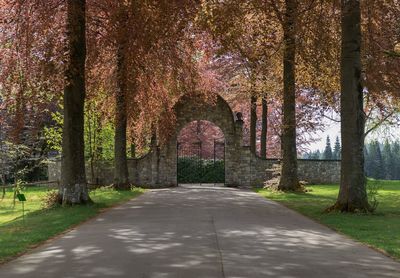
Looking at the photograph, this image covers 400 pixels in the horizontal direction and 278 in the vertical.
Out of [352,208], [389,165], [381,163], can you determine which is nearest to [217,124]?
[352,208]

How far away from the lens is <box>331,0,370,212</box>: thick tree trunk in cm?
1478

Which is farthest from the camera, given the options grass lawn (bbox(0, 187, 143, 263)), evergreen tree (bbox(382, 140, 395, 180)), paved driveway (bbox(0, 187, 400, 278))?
evergreen tree (bbox(382, 140, 395, 180))

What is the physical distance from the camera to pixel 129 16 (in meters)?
15.4

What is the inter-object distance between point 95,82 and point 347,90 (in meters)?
11.0

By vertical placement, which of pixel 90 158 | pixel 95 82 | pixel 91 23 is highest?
pixel 91 23

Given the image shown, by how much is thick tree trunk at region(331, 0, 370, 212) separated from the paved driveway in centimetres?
254

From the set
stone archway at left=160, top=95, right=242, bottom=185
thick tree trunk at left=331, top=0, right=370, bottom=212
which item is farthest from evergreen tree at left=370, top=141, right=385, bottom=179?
thick tree trunk at left=331, top=0, right=370, bottom=212

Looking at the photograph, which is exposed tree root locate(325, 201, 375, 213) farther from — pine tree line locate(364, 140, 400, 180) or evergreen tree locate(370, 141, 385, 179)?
pine tree line locate(364, 140, 400, 180)

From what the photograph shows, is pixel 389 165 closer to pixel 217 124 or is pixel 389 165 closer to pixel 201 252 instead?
pixel 217 124

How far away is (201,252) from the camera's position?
8.01 meters

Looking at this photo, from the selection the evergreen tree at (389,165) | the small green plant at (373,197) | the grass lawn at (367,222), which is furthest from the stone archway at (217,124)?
the evergreen tree at (389,165)

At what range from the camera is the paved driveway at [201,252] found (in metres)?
6.75

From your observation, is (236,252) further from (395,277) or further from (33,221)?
(33,221)

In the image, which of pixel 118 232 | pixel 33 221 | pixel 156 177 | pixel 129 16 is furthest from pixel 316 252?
pixel 156 177
